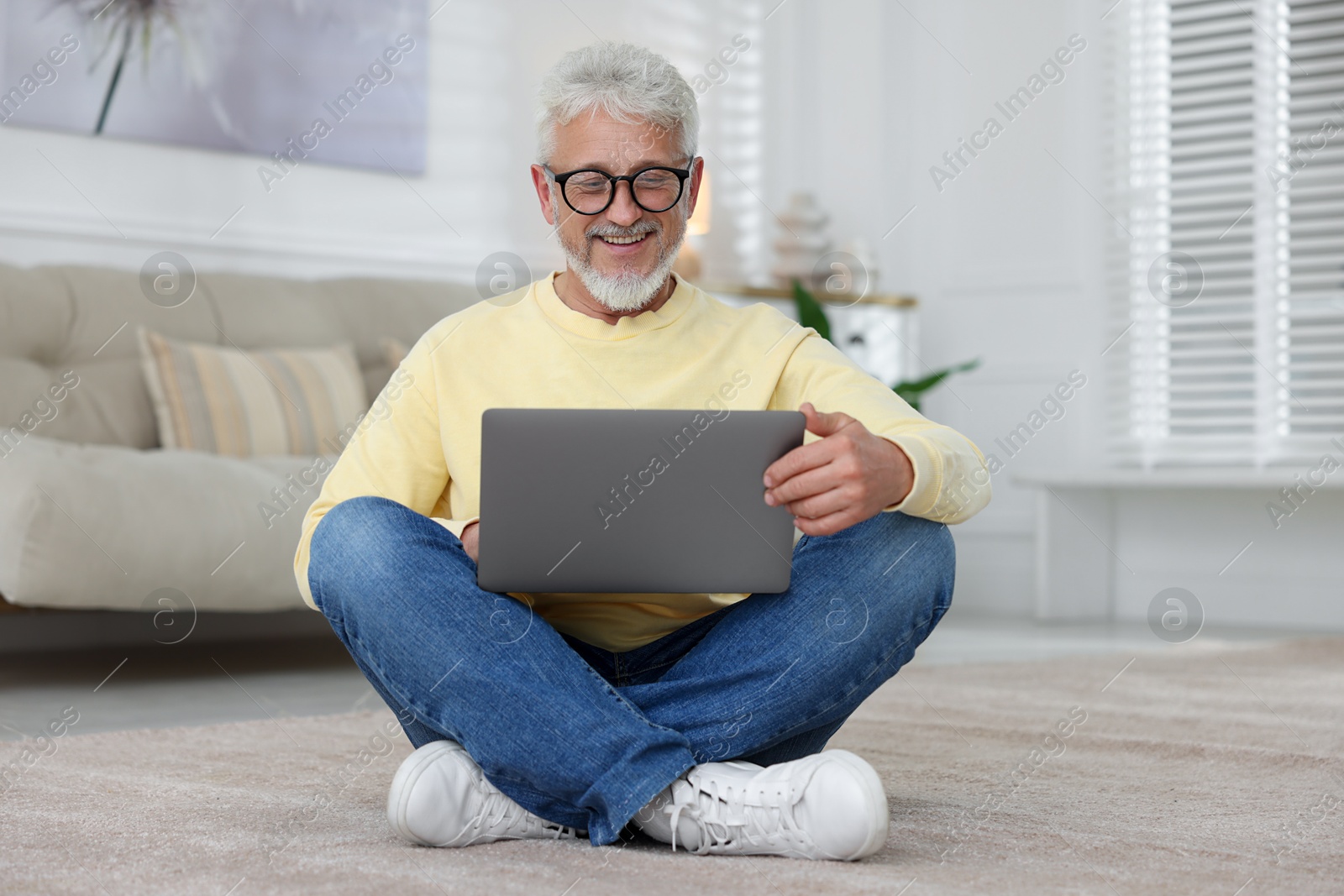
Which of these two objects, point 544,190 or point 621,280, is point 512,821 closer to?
point 621,280

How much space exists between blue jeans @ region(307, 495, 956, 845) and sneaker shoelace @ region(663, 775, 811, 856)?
0.10 feet

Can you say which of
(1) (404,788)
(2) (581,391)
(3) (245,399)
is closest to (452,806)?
(1) (404,788)

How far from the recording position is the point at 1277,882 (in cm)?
102

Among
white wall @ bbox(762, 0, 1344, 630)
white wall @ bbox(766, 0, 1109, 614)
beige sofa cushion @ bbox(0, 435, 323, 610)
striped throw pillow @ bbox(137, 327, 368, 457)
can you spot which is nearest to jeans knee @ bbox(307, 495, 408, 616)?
beige sofa cushion @ bbox(0, 435, 323, 610)

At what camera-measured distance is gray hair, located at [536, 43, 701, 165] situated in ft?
4.23

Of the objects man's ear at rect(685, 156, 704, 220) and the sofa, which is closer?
man's ear at rect(685, 156, 704, 220)

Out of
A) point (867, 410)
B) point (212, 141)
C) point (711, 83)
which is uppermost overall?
point (711, 83)

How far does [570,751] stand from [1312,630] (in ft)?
10.3

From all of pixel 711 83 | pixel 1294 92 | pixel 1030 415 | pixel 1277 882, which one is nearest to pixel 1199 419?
pixel 1030 415

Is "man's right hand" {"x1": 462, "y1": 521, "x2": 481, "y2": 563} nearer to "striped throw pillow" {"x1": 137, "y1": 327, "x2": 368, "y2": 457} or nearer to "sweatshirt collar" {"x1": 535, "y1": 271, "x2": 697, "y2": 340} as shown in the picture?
"sweatshirt collar" {"x1": 535, "y1": 271, "x2": 697, "y2": 340}

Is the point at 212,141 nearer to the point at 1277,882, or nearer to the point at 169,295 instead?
the point at 169,295

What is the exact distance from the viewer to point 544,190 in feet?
4.57

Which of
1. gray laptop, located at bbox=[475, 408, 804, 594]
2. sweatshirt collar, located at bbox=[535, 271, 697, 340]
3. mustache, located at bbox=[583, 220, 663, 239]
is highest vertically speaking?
mustache, located at bbox=[583, 220, 663, 239]

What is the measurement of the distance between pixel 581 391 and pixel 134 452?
4.32 ft
